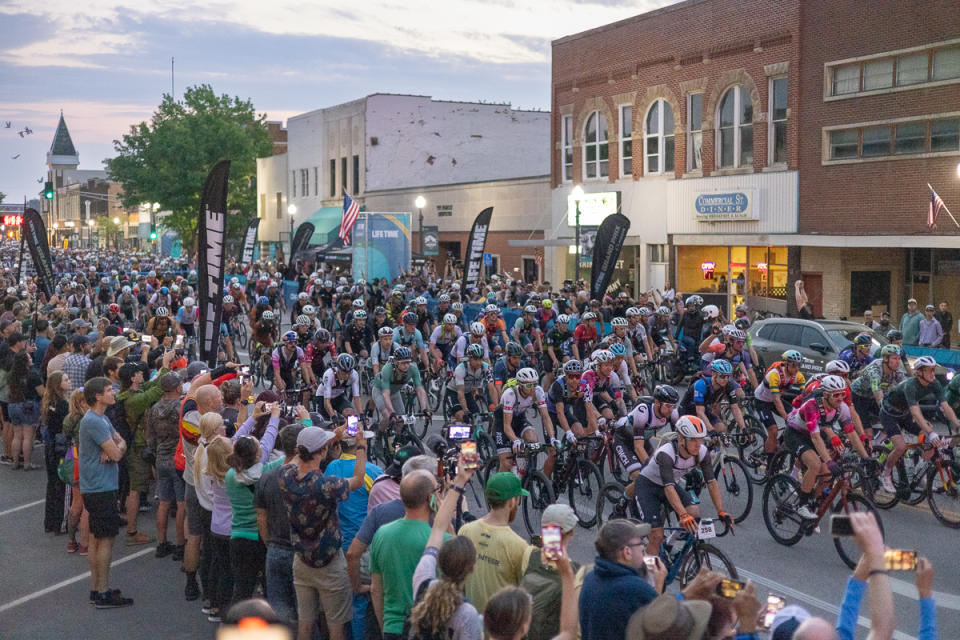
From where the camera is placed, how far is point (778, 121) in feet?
107

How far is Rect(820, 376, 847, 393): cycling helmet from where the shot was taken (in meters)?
10.6

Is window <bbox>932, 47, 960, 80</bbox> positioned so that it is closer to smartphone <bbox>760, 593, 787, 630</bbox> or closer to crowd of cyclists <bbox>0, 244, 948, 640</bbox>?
crowd of cyclists <bbox>0, 244, 948, 640</bbox>

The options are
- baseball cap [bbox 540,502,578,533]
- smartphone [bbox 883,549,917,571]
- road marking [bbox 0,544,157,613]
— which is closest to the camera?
smartphone [bbox 883,549,917,571]

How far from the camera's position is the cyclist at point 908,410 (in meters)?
11.3

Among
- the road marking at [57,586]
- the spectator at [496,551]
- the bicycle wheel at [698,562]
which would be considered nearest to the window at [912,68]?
the bicycle wheel at [698,562]

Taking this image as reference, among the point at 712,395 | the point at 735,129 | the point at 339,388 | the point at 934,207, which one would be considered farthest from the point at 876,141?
the point at 339,388

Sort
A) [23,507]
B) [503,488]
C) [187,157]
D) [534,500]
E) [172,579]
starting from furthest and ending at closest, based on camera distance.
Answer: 1. [187,157]
2. [23,507]
3. [534,500]
4. [172,579]
5. [503,488]

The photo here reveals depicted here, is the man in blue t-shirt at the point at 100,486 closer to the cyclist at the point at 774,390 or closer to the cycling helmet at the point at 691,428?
the cycling helmet at the point at 691,428

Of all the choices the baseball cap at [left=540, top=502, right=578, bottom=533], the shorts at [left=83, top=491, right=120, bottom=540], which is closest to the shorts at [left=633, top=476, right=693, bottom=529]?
the baseball cap at [left=540, top=502, right=578, bottom=533]

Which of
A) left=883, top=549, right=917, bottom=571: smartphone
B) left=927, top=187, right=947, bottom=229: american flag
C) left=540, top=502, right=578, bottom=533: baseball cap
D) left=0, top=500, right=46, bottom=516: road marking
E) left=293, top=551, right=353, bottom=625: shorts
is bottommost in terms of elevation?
left=0, top=500, right=46, bottom=516: road marking

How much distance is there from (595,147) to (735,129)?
8.08 m

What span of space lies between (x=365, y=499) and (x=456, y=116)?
188 feet

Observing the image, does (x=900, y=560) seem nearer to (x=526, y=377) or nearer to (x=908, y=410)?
(x=526, y=377)

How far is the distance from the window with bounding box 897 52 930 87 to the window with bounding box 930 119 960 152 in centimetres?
138
